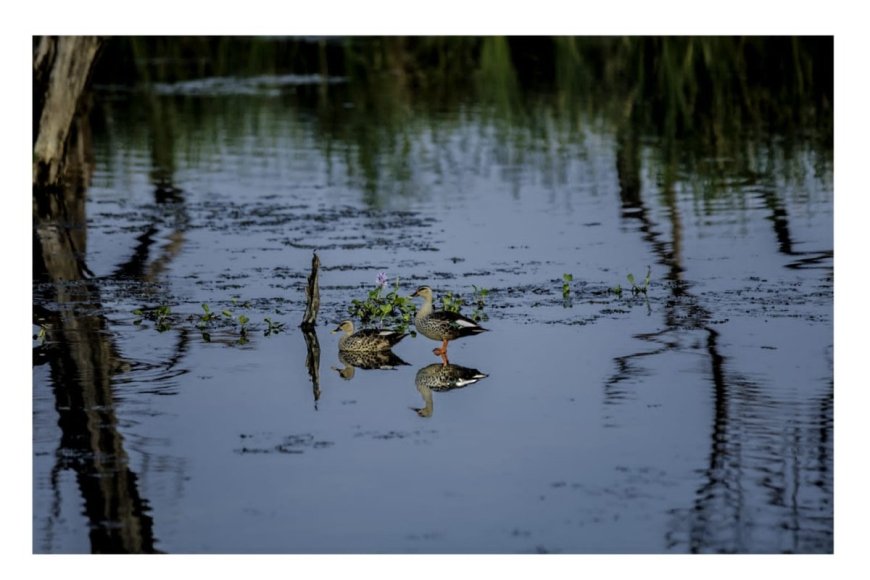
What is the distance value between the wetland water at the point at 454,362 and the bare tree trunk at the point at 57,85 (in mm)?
922

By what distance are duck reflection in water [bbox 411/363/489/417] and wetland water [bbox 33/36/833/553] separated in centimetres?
6

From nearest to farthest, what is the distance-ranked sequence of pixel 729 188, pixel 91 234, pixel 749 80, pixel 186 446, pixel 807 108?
pixel 186 446 < pixel 91 234 < pixel 729 188 < pixel 807 108 < pixel 749 80

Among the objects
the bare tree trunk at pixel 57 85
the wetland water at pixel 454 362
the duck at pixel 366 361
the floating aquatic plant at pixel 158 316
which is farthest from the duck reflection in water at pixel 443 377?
the bare tree trunk at pixel 57 85

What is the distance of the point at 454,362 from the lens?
1105 cm

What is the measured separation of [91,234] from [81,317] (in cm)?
397

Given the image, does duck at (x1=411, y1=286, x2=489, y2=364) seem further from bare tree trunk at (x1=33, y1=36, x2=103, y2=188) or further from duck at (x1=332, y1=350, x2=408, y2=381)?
bare tree trunk at (x1=33, y1=36, x2=103, y2=188)

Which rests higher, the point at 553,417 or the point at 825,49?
the point at 825,49

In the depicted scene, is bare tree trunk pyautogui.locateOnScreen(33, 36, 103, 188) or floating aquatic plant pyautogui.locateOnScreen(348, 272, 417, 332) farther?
bare tree trunk pyautogui.locateOnScreen(33, 36, 103, 188)

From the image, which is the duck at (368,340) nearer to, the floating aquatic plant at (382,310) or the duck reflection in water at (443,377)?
the duck reflection in water at (443,377)

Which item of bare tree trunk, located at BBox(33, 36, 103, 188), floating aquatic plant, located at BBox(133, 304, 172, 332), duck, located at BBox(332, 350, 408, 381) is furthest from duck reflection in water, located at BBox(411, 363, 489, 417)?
bare tree trunk, located at BBox(33, 36, 103, 188)

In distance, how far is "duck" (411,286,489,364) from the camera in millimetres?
11258

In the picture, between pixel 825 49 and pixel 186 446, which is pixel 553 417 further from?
pixel 825 49

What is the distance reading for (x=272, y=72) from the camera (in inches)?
1234

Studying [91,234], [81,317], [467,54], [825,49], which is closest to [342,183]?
[91,234]
